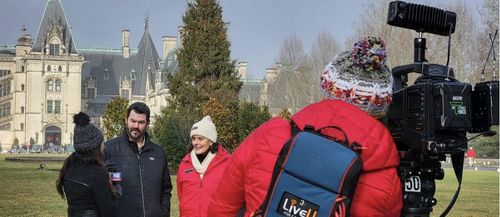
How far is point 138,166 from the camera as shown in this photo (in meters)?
5.11

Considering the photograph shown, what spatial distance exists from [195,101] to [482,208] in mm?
16051

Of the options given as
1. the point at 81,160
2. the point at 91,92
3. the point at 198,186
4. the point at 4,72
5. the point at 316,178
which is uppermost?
the point at 4,72

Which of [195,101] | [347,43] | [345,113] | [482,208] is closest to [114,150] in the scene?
[345,113]

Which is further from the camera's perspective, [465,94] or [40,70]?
[40,70]

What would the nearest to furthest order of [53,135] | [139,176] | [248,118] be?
[139,176], [248,118], [53,135]

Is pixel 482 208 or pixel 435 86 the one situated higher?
pixel 435 86

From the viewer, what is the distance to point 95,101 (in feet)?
296

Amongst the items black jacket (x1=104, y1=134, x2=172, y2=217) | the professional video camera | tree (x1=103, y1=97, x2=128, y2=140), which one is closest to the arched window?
tree (x1=103, y1=97, x2=128, y2=140)

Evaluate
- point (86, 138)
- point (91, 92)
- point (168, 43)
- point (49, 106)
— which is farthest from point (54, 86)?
point (86, 138)

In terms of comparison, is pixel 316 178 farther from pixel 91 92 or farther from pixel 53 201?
pixel 91 92

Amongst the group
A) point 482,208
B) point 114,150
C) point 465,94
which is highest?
point 465,94

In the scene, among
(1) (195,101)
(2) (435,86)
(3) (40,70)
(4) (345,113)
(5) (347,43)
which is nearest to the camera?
(4) (345,113)

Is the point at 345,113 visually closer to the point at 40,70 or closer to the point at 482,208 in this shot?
the point at 482,208

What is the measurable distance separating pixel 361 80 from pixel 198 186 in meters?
2.92
